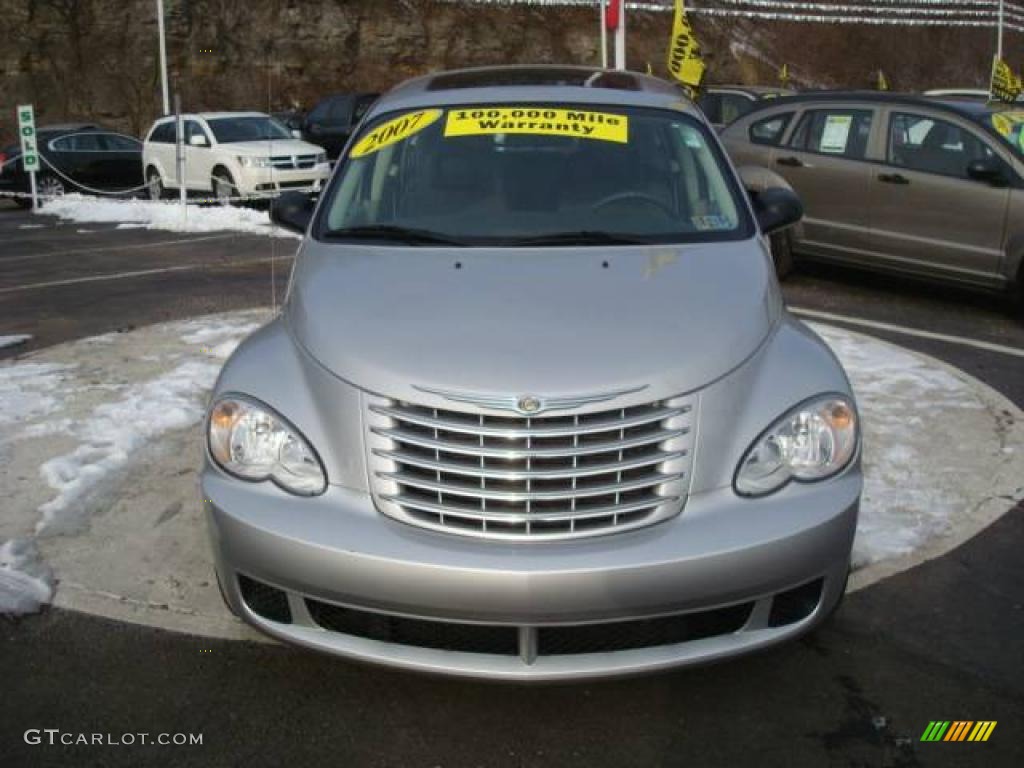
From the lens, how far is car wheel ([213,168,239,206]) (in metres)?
17.4

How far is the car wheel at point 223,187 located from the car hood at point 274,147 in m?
0.45

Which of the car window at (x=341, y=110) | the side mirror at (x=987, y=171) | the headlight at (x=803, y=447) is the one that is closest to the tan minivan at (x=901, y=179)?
the side mirror at (x=987, y=171)

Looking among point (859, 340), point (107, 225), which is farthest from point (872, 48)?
point (859, 340)

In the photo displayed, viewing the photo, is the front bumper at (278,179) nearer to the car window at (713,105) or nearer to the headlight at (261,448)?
the car window at (713,105)

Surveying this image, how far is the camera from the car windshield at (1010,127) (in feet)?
27.4

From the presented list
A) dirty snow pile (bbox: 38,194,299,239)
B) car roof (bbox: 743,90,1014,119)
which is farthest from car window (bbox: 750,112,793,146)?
dirty snow pile (bbox: 38,194,299,239)

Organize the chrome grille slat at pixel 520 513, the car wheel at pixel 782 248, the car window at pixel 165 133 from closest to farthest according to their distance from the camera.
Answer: the chrome grille slat at pixel 520 513 < the car wheel at pixel 782 248 < the car window at pixel 165 133

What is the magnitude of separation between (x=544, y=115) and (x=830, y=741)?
104 inches

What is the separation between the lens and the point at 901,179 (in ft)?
29.2

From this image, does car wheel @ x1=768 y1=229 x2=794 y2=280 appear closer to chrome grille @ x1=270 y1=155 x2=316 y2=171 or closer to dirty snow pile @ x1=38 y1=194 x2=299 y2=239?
dirty snow pile @ x1=38 y1=194 x2=299 y2=239

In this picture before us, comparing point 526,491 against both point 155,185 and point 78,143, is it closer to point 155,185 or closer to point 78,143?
point 155,185

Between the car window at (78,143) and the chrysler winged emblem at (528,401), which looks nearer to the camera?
the chrysler winged emblem at (528,401)

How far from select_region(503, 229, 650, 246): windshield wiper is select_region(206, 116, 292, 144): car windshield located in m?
15.0

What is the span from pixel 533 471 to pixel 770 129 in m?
8.14
